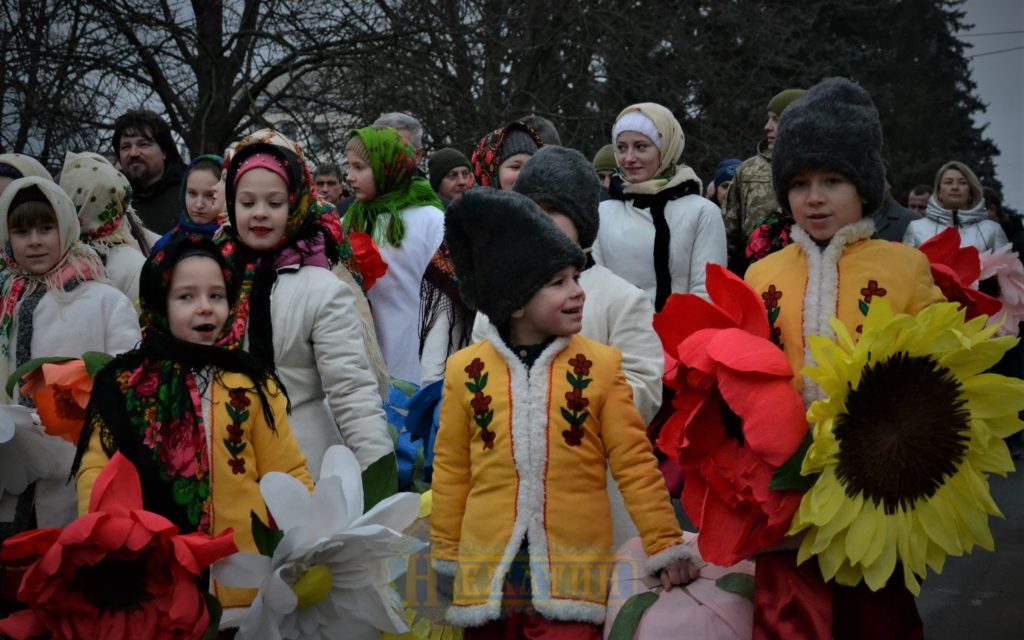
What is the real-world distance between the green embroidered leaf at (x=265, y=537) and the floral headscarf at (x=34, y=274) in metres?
2.16

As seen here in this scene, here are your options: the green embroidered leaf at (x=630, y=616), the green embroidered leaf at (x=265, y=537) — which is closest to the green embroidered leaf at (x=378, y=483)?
the green embroidered leaf at (x=265, y=537)

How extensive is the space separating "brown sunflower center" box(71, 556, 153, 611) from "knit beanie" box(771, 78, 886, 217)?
232 cm

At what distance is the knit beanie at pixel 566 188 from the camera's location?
15.9ft

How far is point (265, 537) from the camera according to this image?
12.6 feet

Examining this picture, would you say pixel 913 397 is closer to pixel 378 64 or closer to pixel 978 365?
pixel 978 365

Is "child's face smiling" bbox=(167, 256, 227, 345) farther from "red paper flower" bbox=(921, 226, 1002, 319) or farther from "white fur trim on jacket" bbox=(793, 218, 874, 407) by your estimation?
"red paper flower" bbox=(921, 226, 1002, 319)

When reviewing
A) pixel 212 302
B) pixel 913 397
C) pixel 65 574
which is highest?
pixel 212 302

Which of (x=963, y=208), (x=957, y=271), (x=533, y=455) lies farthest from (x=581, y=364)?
(x=963, y=208)

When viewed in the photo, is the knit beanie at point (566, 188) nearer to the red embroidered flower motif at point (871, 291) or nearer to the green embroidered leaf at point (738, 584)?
the red embroidered flower motif at point (871, 291)

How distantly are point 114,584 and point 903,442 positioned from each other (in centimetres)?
220

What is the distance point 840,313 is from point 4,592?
10.2 feet

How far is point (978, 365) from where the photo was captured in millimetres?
3990

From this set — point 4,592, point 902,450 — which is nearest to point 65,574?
point 4,592

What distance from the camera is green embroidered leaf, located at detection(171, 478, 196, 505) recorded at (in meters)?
4.07
